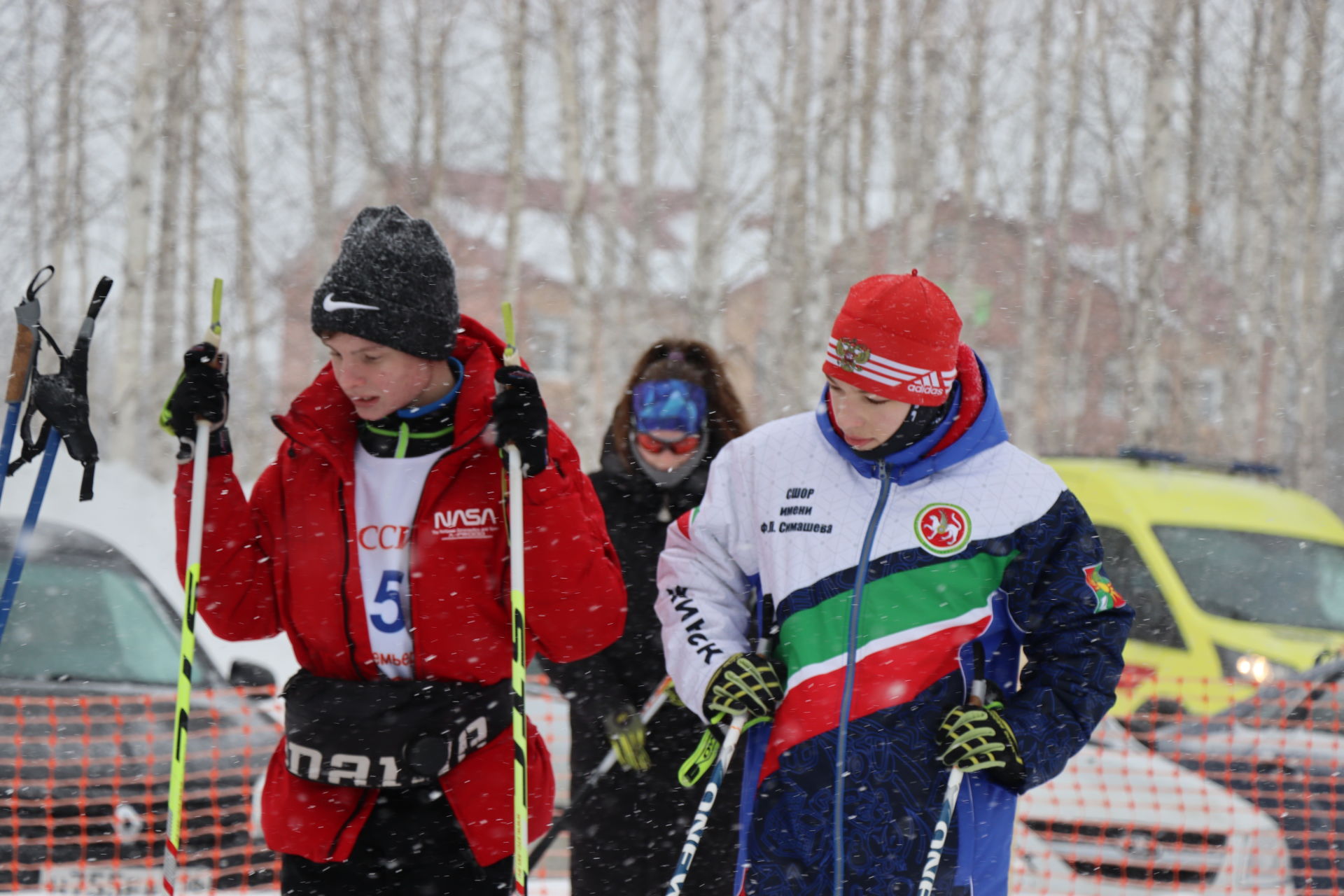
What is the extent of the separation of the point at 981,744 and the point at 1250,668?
17.7 feet

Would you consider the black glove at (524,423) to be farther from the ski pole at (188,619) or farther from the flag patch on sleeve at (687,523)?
the ski pole at (188,619)

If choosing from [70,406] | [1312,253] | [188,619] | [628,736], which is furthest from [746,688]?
[1312,253]

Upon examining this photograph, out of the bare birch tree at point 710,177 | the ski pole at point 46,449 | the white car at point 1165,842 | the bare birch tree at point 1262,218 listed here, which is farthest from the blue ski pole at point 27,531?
the bare birch tree at point 1262,218

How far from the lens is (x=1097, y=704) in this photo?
249 centimetres

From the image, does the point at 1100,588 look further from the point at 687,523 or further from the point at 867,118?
the point at 867,118

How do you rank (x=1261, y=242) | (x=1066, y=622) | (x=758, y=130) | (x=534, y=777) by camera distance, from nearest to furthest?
1. (x=1066, y=622)
2. (x=534, y=777)
3. (x=758, y=130)
4. (x=1261, y=242)

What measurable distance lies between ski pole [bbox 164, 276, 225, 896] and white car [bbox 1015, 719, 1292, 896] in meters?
3.55

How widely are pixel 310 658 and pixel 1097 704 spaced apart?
150cm

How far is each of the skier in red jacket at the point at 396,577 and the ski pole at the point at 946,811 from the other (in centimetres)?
69

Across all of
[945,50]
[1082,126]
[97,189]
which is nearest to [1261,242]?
[1082,126]

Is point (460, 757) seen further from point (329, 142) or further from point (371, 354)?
point (329, 142)

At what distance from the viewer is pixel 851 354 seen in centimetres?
256

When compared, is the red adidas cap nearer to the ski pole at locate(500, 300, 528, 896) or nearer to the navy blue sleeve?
the navy blue sleeve

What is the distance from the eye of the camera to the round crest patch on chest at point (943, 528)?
2.50 metres
